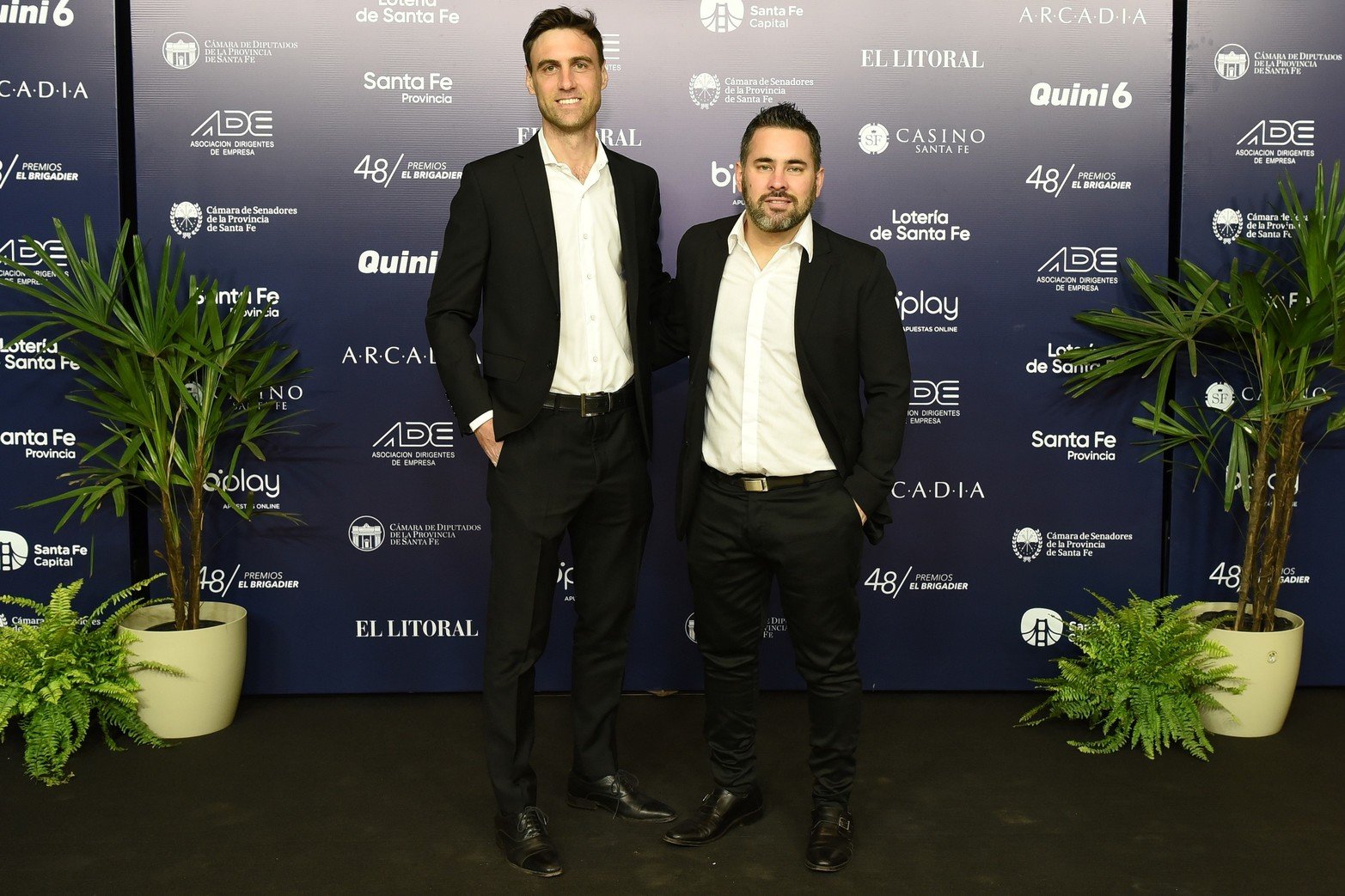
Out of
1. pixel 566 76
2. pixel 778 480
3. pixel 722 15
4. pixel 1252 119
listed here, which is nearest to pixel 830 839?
pixel 778 480

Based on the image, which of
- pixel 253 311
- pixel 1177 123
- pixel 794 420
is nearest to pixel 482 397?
pixel 794 420

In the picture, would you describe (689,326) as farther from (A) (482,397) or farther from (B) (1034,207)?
(B) (1034,207)

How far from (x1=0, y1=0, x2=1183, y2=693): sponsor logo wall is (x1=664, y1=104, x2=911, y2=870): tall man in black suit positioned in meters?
1.17

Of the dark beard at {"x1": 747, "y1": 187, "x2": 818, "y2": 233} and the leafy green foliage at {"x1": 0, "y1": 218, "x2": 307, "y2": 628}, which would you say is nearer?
the dark beard at {"x1": 747, "y1": 187, "x2": 818, "y2": 233}

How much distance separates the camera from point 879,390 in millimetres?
2924

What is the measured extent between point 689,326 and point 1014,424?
1.67 m

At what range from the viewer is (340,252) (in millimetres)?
4082

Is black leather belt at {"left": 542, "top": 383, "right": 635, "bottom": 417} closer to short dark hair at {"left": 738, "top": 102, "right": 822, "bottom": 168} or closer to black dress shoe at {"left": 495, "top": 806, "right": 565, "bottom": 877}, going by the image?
short dark hair at {"left": 738, "top": 102, "right": 822, "bottom": 168}

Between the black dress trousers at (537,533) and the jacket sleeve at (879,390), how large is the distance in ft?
2.14

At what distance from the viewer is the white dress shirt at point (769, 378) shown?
9.58 feet

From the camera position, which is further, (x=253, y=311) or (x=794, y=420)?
(x=253, y=311)

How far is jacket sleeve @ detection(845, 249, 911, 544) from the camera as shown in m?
2.90

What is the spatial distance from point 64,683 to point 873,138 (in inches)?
130

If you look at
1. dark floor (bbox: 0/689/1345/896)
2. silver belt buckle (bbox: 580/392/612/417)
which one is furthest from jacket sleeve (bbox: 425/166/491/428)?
dark floor (bbox: 0/689/1345/896)
